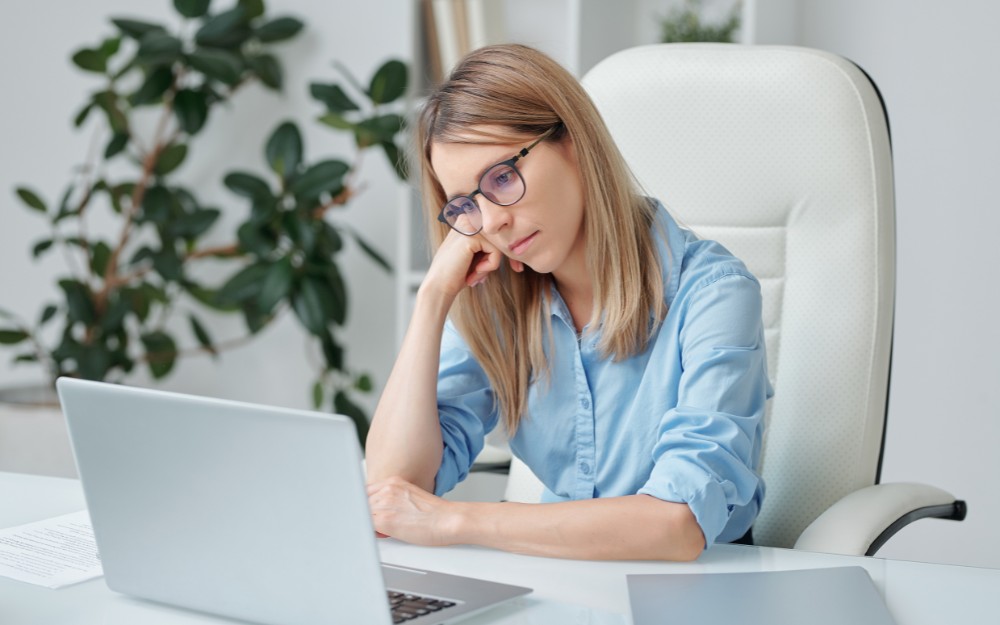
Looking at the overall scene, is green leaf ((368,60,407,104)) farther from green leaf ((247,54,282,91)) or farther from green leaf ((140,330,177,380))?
green leaf ((140,330,177,380))

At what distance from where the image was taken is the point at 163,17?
354 centimetres

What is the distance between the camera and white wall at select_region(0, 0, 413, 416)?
10.7ft

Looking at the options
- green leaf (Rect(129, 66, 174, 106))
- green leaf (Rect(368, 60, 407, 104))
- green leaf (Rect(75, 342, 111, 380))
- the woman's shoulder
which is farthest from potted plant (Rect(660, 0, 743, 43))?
green leaf (Rect(75, 342, 111, 380))

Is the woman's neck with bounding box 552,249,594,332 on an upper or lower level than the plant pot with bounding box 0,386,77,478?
upper

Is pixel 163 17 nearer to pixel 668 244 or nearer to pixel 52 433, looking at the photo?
pixel 52 433

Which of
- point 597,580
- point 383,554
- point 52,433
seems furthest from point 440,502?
point 52,433

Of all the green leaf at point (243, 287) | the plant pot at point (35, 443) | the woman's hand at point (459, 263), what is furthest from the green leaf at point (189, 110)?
the woman's hand at point (459, 263)

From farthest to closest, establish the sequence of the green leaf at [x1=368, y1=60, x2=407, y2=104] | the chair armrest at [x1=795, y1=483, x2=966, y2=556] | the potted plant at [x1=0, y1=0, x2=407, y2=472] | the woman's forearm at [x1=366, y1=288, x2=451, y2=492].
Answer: the potted plant at [x1=0, y1=0, x2=407, y2=472]
the green leaf at [x1=368, y1=60, x2=407, y2=104]
the woman's forearm at [x1=366, y1=288, x2=451, y2=492]
the chair armrest at [x1=795, y1=483, x2=966, y2=556]

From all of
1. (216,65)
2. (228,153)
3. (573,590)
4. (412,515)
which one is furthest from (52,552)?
(228,153)

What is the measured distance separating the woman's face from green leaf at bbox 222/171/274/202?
71.2 inches

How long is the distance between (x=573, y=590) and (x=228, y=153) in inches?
110

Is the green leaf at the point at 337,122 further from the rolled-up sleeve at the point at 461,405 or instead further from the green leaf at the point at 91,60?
the rolled-up sleeve at the point at 461,405

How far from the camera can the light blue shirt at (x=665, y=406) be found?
112 cm

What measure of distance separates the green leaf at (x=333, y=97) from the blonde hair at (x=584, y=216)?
1.55 m
